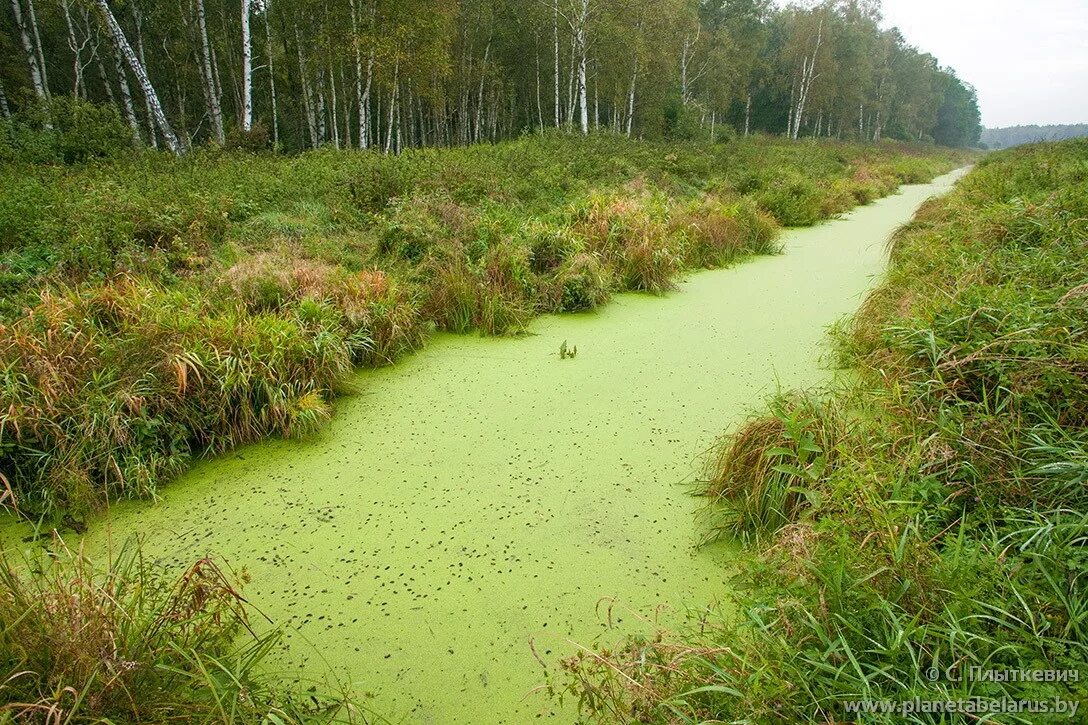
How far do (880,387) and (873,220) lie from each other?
680cm

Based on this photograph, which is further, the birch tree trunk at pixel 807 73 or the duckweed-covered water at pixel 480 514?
the birch tree trunk at pixel 807 73

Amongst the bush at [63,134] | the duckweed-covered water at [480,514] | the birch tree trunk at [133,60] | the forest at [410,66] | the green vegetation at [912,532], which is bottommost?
the duckweed-covered water at [480,514]

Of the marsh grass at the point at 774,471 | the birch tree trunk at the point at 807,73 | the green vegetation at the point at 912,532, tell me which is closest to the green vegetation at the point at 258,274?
the marsh grass at the point at 774,471

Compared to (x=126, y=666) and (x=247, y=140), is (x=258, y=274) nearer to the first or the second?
(x=126, y=666)

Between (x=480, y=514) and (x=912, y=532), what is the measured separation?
4.14ft

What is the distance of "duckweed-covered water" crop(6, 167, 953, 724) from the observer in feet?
4.80

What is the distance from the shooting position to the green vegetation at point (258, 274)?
7.20 feet

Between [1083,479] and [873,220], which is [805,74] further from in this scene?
[1083,479]

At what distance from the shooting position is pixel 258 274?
10.7ft

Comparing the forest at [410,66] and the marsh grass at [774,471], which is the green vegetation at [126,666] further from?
the forest at [410,66]

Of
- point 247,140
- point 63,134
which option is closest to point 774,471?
point 63,134

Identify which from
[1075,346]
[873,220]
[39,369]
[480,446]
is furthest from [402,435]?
[873,220]

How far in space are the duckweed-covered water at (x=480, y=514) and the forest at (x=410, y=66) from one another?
20.8 ft

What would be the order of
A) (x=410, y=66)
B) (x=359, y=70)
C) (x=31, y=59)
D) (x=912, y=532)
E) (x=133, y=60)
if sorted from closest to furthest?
(x=912, y=532) < (x=133, y=60) < (x=31, y=59) < (x=359, y=70) < (x=410, y=66)
